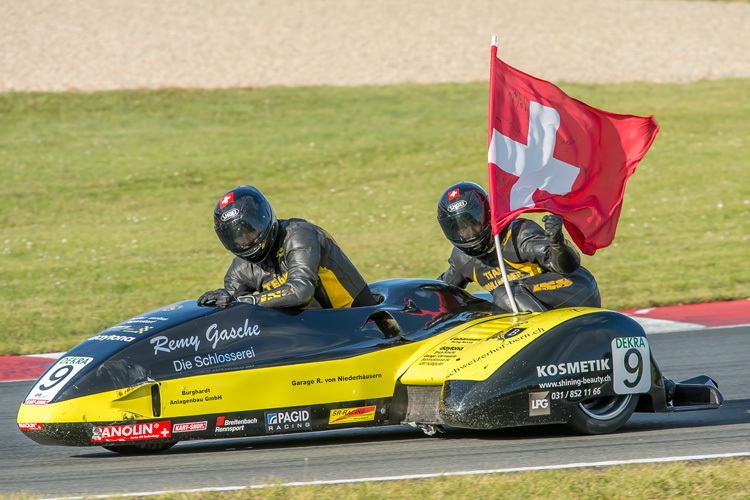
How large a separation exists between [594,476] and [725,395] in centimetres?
274

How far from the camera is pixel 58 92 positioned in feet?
79.8

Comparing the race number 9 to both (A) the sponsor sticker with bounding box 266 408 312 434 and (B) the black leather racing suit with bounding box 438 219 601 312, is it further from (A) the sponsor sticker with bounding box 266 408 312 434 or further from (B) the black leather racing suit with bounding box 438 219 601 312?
(A) the sponsor sticker with bounding box 266 408 312 434

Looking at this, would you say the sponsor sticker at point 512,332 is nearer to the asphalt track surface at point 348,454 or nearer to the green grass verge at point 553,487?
the asphalt track surface at point 348,454

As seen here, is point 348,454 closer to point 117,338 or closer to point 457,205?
point 117,338

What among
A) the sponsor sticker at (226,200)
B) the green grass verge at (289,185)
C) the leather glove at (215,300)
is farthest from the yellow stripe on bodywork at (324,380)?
the green grass verge at (289,185)

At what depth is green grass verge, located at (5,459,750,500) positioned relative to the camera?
14.8 feet

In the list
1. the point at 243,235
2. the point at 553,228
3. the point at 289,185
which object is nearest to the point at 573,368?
the point at 553,228

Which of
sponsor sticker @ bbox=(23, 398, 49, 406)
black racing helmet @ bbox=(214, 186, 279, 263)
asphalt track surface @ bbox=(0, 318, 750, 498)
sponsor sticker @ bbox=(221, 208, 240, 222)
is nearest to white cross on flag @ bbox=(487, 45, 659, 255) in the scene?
asphalt track surface @ bbox=(0, 318, 750, 498)

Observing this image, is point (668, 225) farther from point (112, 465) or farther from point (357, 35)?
point (357, 35)

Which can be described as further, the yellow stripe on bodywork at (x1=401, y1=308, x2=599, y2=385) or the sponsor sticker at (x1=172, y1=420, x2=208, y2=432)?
the yellow stripe on bodywork at (x1=401, y1=308, x2=599, y2=385)

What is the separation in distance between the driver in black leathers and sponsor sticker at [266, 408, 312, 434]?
0.62m

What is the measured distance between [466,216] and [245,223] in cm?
141

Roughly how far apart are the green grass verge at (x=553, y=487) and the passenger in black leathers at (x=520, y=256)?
1688 millimetres

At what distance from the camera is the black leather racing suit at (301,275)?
19.2 feet
